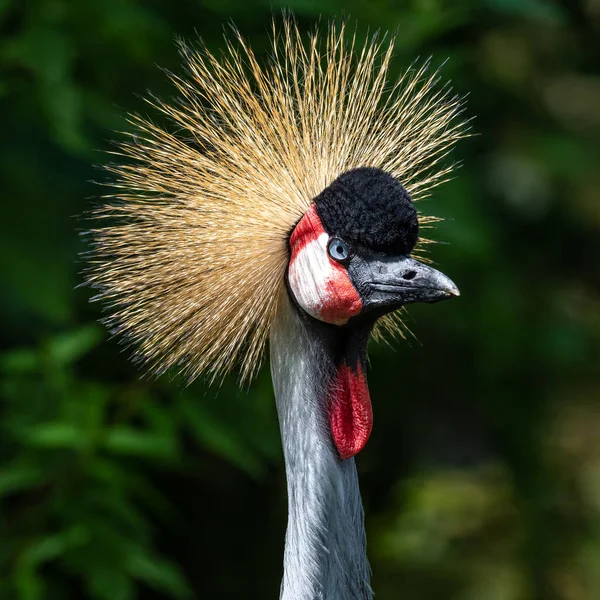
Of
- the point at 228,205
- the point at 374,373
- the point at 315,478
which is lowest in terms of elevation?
the point at 374,373

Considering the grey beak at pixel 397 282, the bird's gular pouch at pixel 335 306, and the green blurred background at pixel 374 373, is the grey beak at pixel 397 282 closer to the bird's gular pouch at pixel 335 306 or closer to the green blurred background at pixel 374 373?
the bird's gular pouch at pixel 335 306

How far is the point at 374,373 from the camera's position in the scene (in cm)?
350

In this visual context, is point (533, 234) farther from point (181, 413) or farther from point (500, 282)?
point (181, 413)

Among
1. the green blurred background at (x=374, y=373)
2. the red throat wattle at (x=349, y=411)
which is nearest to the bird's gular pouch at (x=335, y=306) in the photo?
the red throat wattle at (x=349, y=411)

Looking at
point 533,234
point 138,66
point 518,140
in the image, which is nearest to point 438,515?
point 533,234

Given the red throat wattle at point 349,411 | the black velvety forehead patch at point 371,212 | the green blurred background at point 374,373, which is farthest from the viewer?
the green blurred background at point 374,373

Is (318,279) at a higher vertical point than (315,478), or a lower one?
higher

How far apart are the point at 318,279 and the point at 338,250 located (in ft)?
0.20

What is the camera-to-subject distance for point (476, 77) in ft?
11.7

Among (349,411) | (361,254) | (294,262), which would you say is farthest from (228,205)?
(349,411)

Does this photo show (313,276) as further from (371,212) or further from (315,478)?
(315,478)

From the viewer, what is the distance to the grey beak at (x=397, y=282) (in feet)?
5.49

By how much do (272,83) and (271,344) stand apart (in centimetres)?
51

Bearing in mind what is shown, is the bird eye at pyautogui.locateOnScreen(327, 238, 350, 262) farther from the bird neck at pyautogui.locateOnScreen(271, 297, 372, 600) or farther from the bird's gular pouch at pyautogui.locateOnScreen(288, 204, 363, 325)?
the bird neck at pyautogui.locateOnScreen(271, 297, 372, 600)
